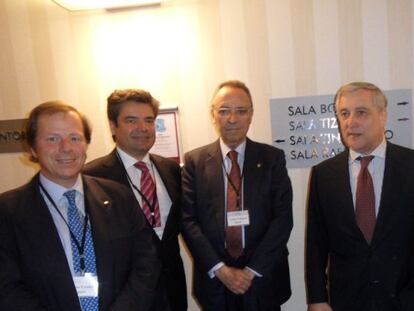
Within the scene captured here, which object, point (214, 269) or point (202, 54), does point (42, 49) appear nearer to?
point (202, 54)

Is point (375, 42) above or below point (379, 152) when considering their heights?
above

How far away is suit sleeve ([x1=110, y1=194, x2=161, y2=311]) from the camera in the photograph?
1592 mm

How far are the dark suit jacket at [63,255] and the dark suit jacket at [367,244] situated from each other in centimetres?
98

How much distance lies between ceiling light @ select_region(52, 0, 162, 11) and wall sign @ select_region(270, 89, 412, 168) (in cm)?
125

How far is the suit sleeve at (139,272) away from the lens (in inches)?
62.7

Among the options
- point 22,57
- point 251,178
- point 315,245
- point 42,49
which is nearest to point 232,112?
point 251,178

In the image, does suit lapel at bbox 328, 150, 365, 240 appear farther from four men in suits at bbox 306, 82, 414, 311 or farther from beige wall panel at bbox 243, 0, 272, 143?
beige wall panel at bbox 243, 0, 272, 143

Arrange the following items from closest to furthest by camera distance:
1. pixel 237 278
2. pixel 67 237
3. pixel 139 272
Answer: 1. pixel 67 237
2. pixel 139 272
3. pixel 237 278

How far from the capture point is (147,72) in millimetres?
2760

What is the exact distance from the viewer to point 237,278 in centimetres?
198

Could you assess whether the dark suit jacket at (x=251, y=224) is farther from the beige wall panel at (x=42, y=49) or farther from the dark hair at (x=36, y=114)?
the beige wall panel at (x=42, y=49)

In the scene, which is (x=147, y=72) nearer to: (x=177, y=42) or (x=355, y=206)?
(x=177, y=42)

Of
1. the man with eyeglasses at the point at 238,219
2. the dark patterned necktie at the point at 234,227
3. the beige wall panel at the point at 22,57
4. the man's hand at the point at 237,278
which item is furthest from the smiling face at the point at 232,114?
the beige wall panel at the point at 22,57

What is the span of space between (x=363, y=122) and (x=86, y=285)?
5.18 feet
